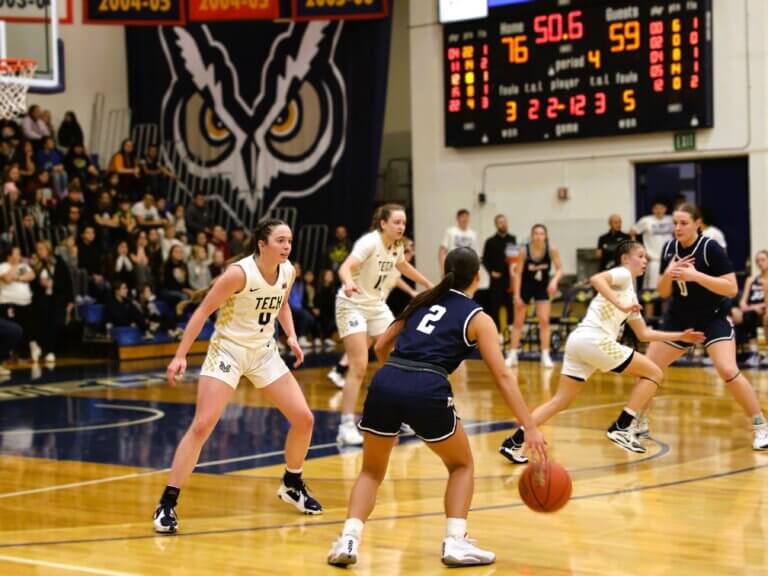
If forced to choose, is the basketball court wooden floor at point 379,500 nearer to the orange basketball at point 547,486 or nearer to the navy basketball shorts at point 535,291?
the orange basketball at point 547,486

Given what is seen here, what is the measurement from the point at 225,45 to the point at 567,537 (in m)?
18.4

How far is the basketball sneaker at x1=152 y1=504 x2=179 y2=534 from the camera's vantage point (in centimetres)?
700

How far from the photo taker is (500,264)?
59.2 feet

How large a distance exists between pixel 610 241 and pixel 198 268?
6.22 m

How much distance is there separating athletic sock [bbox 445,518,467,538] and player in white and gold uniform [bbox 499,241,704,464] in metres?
2.96

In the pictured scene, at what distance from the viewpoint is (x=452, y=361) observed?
6148mm

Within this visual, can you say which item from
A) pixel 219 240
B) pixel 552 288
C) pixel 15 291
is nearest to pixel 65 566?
pixel 552 288

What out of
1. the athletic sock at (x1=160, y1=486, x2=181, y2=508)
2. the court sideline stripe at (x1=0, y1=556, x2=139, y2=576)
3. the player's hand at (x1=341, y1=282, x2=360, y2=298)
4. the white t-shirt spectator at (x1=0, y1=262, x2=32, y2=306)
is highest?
the player's hand at (x1=341, y1=282, x2=360, y2=298)

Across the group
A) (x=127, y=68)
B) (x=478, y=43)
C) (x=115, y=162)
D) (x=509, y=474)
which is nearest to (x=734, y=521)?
(x=509, y=474)

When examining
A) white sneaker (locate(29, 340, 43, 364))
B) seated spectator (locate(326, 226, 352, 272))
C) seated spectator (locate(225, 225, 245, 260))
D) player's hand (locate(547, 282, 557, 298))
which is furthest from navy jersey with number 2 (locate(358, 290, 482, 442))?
seated spectator (locate(225, 225, 245, 260))

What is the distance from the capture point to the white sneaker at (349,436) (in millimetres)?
10297

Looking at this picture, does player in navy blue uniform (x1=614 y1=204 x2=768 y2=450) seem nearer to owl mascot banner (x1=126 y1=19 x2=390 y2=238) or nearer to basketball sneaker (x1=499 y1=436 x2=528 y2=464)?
basketball sneaker (x1=499 y1=436 x2=528 y2=464)

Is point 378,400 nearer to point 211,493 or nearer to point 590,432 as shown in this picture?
point 211,493

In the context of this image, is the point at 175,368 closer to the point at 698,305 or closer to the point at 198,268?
the point at 698,305
